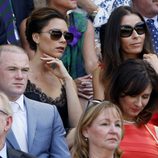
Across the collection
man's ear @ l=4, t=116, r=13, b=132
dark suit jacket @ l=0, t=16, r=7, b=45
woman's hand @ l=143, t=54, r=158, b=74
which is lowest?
woman's hand @ l=143, t=54, r=158, b=74

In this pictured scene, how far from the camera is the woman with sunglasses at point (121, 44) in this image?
6.80 meters

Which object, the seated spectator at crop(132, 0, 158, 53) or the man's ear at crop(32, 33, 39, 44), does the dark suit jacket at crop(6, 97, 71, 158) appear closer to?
the man's ear at crop(32, 33, 39, 44)

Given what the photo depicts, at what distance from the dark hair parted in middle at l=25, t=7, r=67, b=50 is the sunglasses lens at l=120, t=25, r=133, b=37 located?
0.61 meters

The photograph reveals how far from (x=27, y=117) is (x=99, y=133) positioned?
2.23 ft

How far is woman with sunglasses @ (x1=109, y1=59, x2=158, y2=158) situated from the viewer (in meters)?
6.02

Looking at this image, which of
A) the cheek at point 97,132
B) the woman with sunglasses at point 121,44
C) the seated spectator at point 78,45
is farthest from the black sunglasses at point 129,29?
the cheek at point 97,132

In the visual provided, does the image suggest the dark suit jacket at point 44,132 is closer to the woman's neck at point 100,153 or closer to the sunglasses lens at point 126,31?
the woman's neck at point 100,153

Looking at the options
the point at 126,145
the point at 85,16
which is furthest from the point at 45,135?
the point at 85,16

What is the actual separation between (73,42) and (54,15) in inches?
25.6

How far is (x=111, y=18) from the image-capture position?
7.06 m

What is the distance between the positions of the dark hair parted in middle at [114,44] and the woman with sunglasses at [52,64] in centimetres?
36

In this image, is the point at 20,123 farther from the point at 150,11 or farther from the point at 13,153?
the point at 150,11

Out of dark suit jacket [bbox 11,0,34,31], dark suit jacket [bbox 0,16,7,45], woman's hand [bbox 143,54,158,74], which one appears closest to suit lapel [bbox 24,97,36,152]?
dark suit jacket [bbox 0,16,7,45]

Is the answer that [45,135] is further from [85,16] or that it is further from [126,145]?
[85,16]
